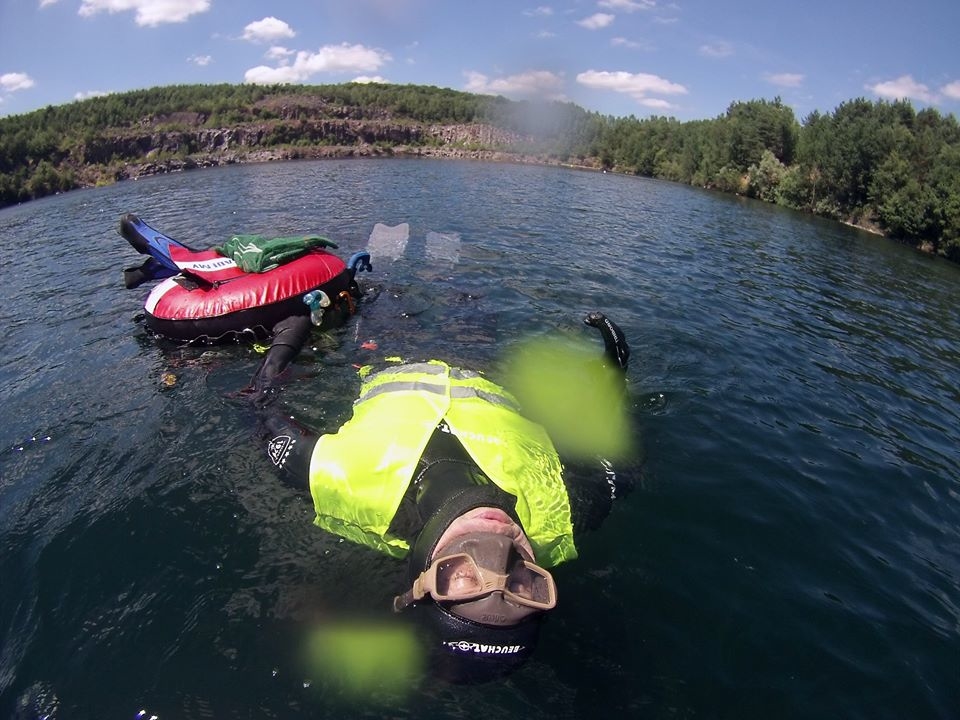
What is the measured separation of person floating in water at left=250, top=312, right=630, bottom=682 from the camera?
8.06 feet

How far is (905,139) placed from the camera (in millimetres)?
38000

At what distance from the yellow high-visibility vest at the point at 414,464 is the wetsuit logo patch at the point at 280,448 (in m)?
0.88

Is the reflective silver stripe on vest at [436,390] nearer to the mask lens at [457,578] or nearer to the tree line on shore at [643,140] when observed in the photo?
the mask lens at [457,578]

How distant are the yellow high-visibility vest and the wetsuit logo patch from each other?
0.88 metres

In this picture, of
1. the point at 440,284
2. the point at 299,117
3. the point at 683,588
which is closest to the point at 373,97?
the point at 299,117

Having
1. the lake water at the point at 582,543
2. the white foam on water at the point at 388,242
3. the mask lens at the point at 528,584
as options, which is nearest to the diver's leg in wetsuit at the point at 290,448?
the lake water at the point at 582,543

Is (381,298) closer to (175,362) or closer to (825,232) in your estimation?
(175,362)

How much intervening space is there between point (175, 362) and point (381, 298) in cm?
392

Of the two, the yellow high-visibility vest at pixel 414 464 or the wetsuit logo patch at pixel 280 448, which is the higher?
the yellow high-visibility vest at pixel 414 464

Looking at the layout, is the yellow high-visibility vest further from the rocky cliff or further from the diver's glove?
the rocky cliff

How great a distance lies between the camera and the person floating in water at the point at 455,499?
8.06 feet

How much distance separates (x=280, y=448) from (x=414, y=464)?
5.78ft

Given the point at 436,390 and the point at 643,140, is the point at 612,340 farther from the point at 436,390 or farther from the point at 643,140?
the point at 643,140

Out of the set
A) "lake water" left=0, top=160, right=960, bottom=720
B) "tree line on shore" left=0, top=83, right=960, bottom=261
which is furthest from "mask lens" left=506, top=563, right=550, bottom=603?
"tree line on shore" left=0, top=83, right=960, bottom=261
